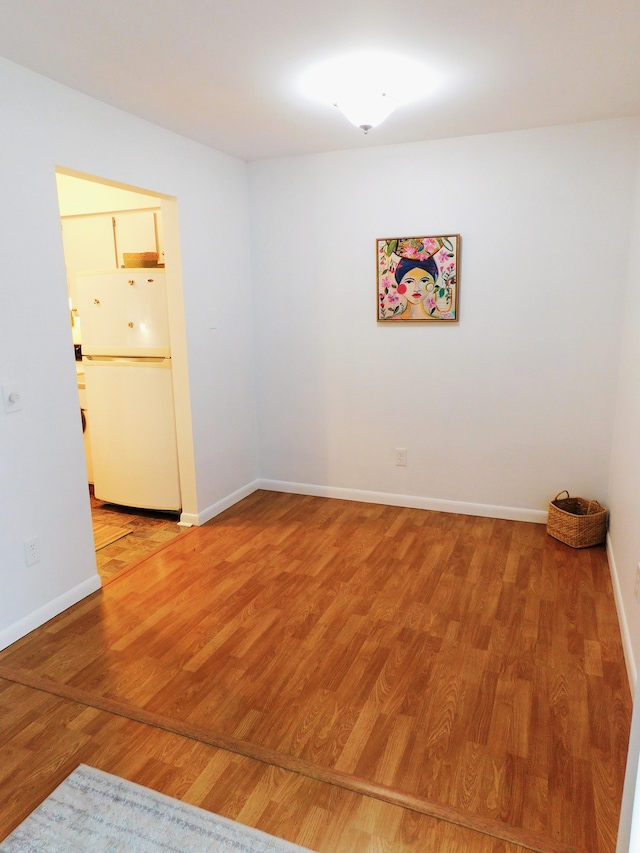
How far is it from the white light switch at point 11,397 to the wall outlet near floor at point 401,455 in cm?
249

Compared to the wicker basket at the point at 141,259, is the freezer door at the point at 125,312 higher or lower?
lower

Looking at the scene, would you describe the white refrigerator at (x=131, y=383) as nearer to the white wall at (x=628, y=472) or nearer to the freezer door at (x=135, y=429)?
the freezer door at (x=135, y=429)

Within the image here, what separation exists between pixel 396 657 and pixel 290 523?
1.60m

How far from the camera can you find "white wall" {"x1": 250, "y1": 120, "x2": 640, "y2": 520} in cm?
338

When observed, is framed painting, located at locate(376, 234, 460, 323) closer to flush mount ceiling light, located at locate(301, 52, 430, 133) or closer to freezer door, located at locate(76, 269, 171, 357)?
flush mount ceiling light, located at locate(301, 52, 430, 133)

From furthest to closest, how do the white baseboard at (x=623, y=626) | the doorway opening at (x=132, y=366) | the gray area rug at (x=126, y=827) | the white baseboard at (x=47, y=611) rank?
the doorway opening at (x=132, y=366), the white baseboard at (x=47, y=611), the white baseboard at (x=623, y=626), the gray area rug at (x=126, y=827)

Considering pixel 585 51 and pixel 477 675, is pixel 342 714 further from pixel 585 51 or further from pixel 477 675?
pixel 585 51

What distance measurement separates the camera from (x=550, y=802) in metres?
1.70

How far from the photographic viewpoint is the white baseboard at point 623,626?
2.19m

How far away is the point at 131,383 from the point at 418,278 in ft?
6.74

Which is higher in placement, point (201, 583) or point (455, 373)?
point (455, 373)

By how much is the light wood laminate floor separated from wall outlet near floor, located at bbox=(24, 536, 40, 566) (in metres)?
0.34

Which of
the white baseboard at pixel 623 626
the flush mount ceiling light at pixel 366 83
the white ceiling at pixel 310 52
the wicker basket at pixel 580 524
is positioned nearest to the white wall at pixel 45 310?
the white ceiling at pixel 310 52

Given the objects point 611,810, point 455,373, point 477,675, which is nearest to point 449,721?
point 477,675
